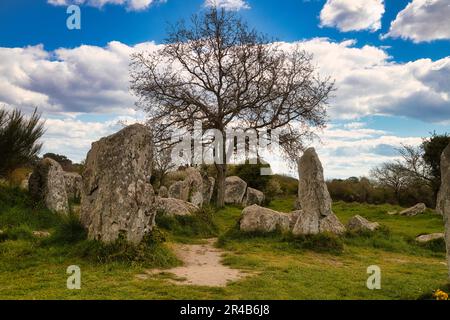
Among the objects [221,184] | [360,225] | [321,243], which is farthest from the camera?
[221,184]

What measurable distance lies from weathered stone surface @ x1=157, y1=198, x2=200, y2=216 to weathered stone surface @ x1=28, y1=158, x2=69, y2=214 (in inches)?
152

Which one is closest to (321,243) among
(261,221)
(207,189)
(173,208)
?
(261,221)

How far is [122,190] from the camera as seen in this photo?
11.6 meters

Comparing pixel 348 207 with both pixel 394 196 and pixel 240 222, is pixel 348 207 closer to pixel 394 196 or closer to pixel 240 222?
pixel 394 196

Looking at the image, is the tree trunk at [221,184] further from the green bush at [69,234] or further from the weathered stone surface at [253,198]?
the green bush at [69,234]

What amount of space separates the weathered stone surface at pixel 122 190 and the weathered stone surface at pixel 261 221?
17.7ft

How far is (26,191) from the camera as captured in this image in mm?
18641

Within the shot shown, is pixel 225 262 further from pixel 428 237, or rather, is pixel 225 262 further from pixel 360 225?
pixel 428 237


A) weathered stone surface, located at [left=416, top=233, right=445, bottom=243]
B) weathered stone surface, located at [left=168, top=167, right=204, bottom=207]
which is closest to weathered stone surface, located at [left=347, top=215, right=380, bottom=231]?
weathered stone surface, located at [left=416, top=233, right=445, bottom=243]

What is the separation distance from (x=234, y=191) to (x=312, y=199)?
16377mm

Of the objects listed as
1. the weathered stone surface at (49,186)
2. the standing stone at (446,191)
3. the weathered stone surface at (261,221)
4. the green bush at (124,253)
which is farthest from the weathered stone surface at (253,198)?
the standing stone at (446,191)
